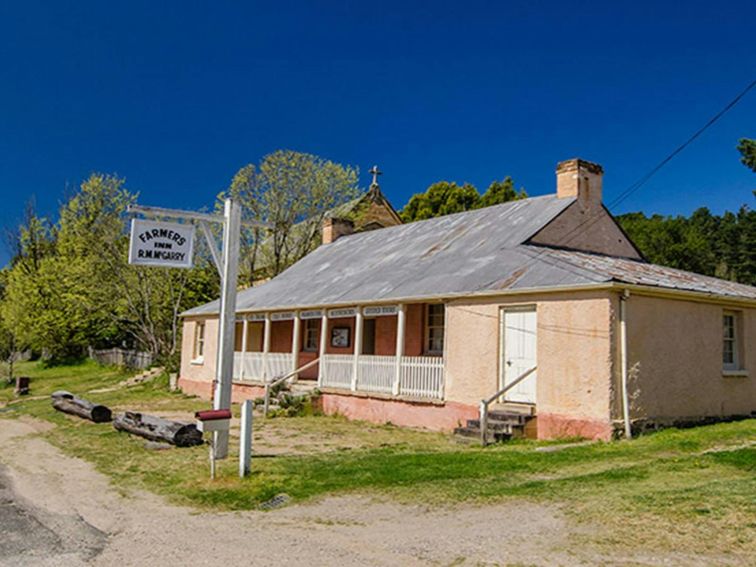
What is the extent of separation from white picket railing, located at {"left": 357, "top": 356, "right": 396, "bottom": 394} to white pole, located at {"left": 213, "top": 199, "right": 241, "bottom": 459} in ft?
20.2

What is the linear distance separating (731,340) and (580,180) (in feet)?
17.7

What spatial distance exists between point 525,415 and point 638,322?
2658 mm

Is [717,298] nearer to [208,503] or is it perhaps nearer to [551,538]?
[551,538]

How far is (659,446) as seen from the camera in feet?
35.4

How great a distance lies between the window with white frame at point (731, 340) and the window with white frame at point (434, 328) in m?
6.56

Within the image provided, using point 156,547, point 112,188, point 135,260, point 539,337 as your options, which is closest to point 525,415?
point 539,337

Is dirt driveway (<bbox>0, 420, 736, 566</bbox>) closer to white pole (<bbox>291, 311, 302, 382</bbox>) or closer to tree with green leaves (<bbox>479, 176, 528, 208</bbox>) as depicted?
white pole (<bbox>291, 311, 302, 382</bbox>)

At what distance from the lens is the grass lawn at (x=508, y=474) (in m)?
6.37

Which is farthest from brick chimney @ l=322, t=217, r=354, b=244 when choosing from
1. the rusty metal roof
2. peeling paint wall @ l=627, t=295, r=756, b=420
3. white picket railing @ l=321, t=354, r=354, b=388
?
peeling paint wall @ l=627, t=295, r=756, b=420

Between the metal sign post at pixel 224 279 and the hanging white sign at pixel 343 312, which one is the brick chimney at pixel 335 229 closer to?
the hanging white sign at pixel 343 312

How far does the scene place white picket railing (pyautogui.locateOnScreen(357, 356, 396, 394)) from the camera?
54.2ft

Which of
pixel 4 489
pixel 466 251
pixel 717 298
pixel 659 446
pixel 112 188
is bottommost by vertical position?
pixel 4 489

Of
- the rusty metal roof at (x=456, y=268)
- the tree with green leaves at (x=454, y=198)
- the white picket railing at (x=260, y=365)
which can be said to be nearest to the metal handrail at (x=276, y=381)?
the white picket railing at (x=260, y=365)

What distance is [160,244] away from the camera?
10062mm
